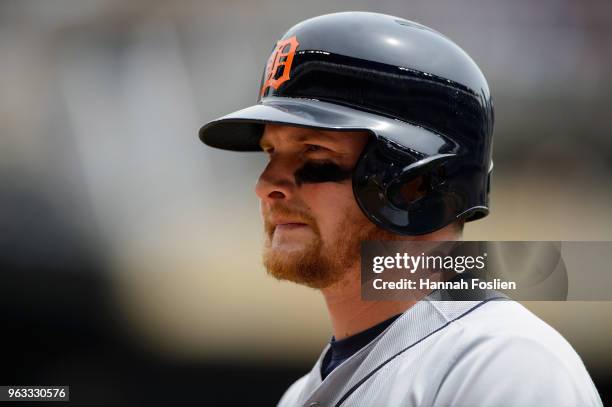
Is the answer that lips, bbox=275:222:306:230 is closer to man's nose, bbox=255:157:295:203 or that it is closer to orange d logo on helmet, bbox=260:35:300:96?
man's nose, bbox=255:157:295:203

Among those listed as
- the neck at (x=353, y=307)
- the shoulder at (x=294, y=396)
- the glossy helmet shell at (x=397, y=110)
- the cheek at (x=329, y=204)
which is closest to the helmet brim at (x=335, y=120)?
the glossy helmet shell at (x=397, y=110)

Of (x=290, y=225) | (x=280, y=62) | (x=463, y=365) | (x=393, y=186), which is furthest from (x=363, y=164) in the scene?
(x=463, y=365)

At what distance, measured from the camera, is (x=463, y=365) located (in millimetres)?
1169

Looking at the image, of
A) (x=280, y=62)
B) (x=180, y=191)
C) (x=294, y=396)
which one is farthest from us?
(x=180, y=191)

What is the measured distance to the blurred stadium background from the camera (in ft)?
13.7

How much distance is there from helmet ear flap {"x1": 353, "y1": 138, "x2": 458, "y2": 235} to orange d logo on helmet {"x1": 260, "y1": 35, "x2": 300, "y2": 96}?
257mm

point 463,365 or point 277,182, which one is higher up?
point 277,182

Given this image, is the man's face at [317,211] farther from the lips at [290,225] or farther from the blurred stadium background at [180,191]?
the blurred stadium background at [180,191]

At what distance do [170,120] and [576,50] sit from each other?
226cm

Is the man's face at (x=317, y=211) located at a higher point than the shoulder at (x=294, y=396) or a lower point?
higher

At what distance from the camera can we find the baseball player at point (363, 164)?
4.70ft

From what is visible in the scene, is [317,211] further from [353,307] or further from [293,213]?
[353,307]

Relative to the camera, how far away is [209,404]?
4.18m

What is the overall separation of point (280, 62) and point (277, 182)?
0.92 feet
